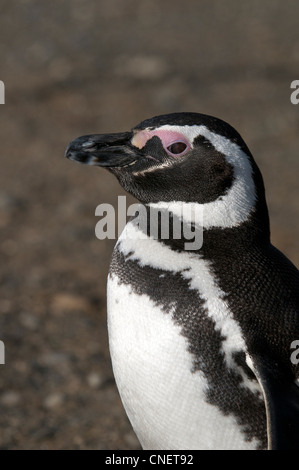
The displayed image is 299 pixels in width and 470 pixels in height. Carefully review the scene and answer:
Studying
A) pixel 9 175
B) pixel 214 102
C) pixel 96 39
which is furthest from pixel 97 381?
pixel 96 39

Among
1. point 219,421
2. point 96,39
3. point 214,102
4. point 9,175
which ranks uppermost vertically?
point 96,39

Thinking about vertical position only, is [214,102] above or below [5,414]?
above

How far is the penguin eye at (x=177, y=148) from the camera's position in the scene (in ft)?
7.29

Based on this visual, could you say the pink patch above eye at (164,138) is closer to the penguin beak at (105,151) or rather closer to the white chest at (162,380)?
the penguin beak at (105,151)

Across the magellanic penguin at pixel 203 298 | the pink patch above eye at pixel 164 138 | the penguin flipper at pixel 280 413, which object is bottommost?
the penguin flipper at pixel 280 413

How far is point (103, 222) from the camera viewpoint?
5.00m

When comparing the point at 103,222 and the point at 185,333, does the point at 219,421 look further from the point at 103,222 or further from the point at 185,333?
the point at 103,222

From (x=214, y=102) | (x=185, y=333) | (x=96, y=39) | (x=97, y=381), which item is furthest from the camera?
(x=96, y=39)

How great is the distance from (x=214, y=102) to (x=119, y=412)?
11.2ft

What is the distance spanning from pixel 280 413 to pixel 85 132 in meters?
4.04

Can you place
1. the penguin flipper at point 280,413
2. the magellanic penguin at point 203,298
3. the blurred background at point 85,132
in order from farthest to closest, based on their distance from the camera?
the blurred background at point 85,132 < the magellanic penguin at point 203,298 < the penguin flipper at point 280,413

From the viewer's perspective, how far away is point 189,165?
87.0 inches

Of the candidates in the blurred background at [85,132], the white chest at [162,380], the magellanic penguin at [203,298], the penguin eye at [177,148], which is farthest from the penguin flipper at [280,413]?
the blurred background at [85,132]

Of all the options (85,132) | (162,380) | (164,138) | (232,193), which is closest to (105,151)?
(164,138)
